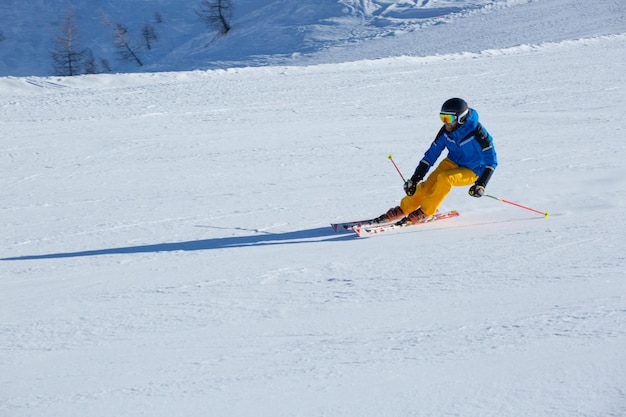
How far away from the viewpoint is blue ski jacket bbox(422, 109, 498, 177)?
6.38 metres

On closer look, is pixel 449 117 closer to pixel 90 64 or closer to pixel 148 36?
pixel 90 64

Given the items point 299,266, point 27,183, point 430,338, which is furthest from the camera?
point 27,183

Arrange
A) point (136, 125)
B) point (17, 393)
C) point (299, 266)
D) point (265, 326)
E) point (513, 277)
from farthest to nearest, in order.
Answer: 1. point (136, 125)
2. point (299, 266)
3. point (513, 277)
4. point (265, 326)
5. point (17, 393)

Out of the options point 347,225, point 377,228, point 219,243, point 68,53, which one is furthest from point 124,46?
point 377,228

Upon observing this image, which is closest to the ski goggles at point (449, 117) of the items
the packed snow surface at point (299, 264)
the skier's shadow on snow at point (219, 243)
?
the packed snow surface at point (299, 264)

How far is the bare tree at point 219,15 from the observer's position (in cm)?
3403

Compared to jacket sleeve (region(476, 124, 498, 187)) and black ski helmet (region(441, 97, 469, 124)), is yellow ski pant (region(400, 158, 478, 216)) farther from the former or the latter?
black ski helmet (region(441, 97, 469, 124))

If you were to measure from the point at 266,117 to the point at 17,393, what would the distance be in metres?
8.73

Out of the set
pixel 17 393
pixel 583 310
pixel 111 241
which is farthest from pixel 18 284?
pixel 583 310

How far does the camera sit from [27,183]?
9266 mm

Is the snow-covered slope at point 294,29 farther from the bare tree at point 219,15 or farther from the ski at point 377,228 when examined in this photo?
the ski at point 377,228

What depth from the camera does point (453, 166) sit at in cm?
670

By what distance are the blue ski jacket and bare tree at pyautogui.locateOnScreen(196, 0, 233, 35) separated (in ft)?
93.8

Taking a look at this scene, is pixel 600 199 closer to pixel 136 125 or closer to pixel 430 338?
pixel 430 338
